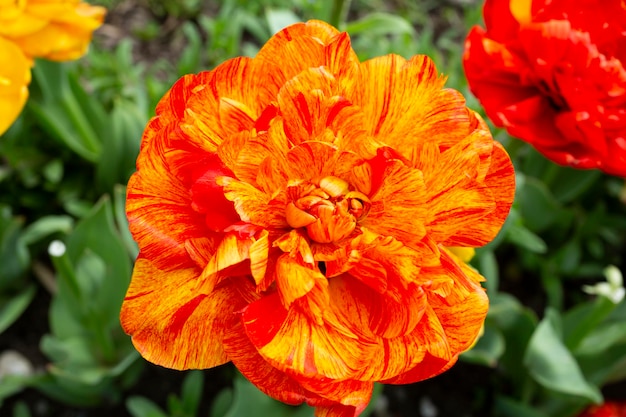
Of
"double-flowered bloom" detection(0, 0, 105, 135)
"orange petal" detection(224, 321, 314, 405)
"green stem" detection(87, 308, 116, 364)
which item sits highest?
"double-flowered bloom" detection(0, 0, 105, 135)

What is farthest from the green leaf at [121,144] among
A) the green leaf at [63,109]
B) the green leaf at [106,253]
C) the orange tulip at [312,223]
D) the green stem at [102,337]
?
→ the orange tulip at [312,223]

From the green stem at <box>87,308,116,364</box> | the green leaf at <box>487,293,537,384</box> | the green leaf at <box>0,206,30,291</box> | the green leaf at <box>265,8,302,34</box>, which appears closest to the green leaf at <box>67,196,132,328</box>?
the green stem at <box>87,308,116,364</box>

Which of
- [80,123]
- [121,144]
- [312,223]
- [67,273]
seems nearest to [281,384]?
[312,223]

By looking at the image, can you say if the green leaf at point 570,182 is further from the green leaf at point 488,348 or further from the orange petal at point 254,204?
the orange petal at point 254,204

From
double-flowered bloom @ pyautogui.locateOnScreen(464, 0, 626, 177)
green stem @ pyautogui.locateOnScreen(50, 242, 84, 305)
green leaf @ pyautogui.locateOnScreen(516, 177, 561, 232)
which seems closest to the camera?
double-flowered bloom @ pyautogui.locateOnScreen(464, 0, 626, 177)

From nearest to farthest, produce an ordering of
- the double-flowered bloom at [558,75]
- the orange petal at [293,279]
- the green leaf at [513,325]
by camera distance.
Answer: the orange petal at [293,279], the double-flowered bloom at [558,75], the green leaf at [513,325]

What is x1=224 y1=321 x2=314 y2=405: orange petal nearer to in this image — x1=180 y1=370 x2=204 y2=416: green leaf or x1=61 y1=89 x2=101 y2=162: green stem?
x1=180 y1=370 x2=204 y2=416: green leaf

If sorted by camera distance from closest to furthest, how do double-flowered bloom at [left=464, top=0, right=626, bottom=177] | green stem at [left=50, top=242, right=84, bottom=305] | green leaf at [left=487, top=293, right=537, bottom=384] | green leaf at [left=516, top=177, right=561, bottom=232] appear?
double-flowered bloom at [left=464, top=0, right=626, bottom=177]
green stem at [left=50, top=242, right=84, bottom=305]
green leaf at [left=487, top=293, right=537, bottom=384]
green leaf at [left=516, top=177, right=561, bottom=232]
